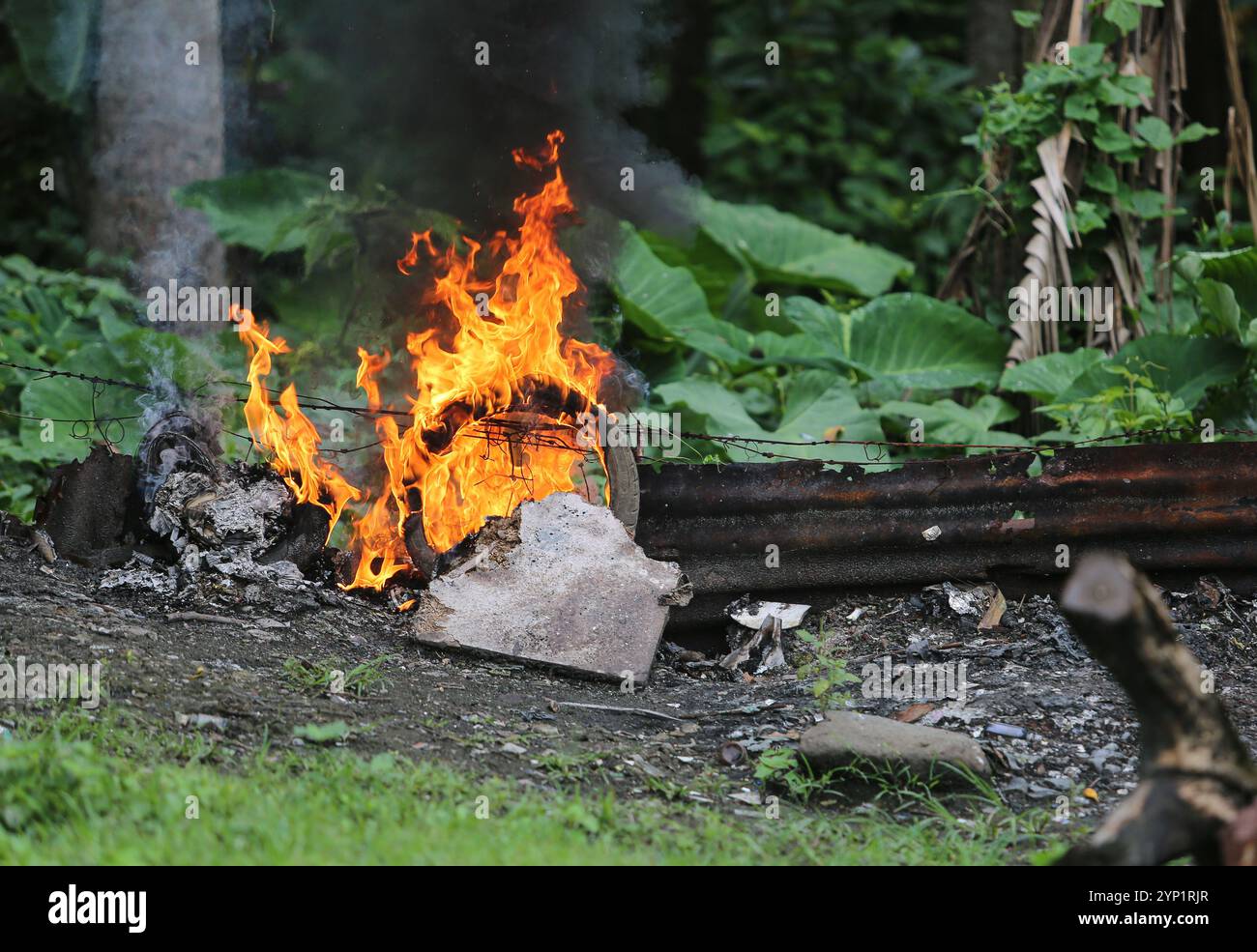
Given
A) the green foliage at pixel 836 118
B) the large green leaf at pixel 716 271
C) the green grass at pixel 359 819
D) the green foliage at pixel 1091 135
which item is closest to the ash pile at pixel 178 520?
the green grass at pixel 359 819

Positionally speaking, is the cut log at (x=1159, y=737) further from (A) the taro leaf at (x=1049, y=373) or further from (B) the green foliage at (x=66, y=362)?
(B) the green foliage at (x=66, y=362)

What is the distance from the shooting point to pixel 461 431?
20.2ft

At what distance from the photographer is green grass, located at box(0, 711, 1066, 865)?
343 centimetres

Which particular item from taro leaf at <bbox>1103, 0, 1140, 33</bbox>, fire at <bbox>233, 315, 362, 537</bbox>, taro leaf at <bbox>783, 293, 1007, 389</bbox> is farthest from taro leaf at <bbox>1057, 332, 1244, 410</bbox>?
fire at <bbox>233, 315, 362, 537</bbox>

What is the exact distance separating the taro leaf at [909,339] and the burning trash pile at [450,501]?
237 centimetres

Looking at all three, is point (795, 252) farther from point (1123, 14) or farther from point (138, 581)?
point (138, 581)

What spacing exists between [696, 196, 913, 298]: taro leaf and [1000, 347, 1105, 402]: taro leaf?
2483 millimetres

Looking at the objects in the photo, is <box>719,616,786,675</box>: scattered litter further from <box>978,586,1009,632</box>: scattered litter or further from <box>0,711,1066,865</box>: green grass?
<box>0,711,1066,865</box>: green grass

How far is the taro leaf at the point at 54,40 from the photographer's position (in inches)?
390

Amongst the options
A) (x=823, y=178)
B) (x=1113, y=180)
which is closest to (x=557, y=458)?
(x=1113, y=180)

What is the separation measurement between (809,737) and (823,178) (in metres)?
10.6

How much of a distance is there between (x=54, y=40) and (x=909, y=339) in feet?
22.3

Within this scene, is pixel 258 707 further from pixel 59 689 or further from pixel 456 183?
pixel 456 183

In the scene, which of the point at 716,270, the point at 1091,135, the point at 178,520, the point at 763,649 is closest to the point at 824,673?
the point at 763,649
